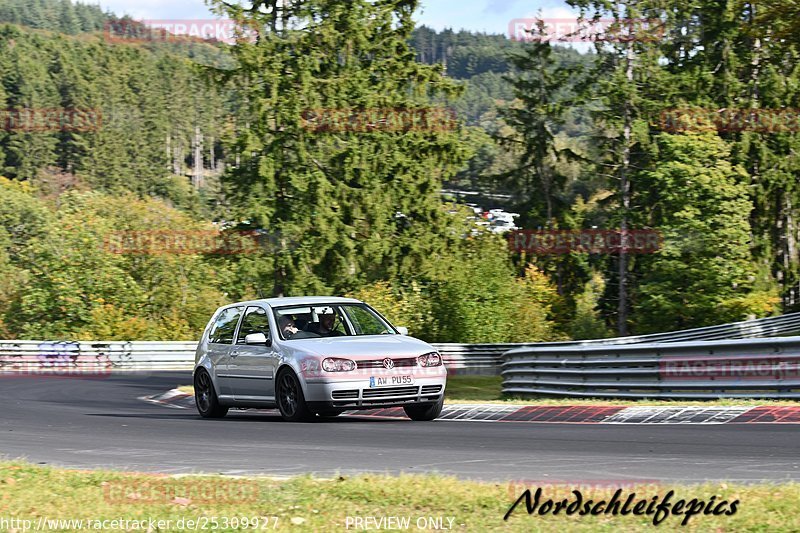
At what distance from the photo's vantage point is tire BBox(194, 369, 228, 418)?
1672 centimetres

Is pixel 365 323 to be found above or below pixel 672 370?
above

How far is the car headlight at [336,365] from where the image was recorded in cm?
1420

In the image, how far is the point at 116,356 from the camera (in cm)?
4816

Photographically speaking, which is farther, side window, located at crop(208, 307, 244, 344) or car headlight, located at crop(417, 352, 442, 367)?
side window, located at crop(208, 307, 244, 344)

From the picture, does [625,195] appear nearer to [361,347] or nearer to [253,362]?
[253,362]

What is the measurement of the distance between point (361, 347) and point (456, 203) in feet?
130

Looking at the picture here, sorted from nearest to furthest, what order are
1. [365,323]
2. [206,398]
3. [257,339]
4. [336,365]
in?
[336,365] → [257,339] → [365,323] → [206,398]

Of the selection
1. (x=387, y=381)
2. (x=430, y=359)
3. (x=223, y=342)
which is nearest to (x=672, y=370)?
(x=430, y=359)

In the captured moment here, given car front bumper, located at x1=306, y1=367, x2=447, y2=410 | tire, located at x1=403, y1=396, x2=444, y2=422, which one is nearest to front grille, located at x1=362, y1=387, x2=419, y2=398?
car front bumper, located at x1=306, y1=367, x2=447, y2=410

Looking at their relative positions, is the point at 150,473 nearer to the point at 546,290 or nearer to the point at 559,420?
the point at 559,420

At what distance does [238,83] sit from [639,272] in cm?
2519

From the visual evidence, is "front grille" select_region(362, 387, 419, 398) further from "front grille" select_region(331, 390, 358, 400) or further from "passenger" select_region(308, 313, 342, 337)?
"passenger" select_region(308, 313, 342, 337)

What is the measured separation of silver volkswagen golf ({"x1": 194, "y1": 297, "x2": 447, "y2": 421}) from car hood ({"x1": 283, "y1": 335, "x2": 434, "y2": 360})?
1 cm

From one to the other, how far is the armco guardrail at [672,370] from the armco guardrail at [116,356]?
25.9 meters
